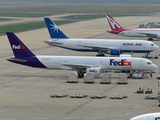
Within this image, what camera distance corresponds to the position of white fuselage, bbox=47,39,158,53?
288 feet

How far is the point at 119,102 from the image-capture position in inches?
1934

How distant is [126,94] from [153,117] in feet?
67.6

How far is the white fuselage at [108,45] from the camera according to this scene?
87.8m

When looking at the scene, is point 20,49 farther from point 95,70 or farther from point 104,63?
point 104,63

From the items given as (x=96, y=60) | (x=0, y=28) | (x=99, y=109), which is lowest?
(x=99, y=109)

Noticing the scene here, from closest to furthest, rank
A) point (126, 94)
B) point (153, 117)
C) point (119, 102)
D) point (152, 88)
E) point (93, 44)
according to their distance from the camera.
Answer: point (153, 117) → point (119, 102) → point (126, 94) → point (152, 88) → point (93, 44)

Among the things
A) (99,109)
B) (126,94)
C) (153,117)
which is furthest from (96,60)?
(153,117)

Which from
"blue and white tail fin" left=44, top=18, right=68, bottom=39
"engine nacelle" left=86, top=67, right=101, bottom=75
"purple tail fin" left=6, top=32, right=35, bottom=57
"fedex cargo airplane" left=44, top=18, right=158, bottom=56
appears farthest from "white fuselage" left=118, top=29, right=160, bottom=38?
"purple tail fin" left=6, top=32, right=35, bottom=57

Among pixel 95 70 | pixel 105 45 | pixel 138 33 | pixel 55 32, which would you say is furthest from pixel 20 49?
pixel 138 33

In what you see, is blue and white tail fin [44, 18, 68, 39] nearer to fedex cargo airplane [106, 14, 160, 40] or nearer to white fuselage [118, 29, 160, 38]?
fedex cargo airplane [106, 14, 160, 40]

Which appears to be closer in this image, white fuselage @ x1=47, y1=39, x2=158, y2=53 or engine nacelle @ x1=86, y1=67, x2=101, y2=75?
engine nacelle @ x1=86, y1=67, x2=101, y2=75

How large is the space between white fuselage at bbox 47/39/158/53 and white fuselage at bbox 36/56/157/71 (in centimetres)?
2249

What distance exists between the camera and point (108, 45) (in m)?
88.8

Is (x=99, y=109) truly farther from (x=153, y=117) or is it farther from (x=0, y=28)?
(x=0, y=28)
